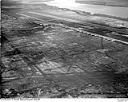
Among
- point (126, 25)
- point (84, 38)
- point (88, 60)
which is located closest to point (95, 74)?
point (88, 60)

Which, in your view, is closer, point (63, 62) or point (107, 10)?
point (63, 62)

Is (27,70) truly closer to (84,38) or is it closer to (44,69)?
(44,69)

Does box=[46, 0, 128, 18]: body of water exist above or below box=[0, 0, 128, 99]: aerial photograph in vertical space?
above

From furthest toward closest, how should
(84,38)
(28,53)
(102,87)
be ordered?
(84,38)
(28,53)
(102,87)

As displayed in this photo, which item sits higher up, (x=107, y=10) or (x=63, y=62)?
(x=107, y=10)

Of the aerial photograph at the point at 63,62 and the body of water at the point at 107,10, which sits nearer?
the aerial photograph at the point at 63,62

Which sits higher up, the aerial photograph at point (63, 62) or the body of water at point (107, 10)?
the body of water at point (107, 10)

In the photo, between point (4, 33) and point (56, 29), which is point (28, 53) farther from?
point (56, 29)

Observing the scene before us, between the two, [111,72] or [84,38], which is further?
[84,38]

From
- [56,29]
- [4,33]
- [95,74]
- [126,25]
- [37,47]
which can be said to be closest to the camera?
[95,74]

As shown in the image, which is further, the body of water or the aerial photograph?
the body of water
